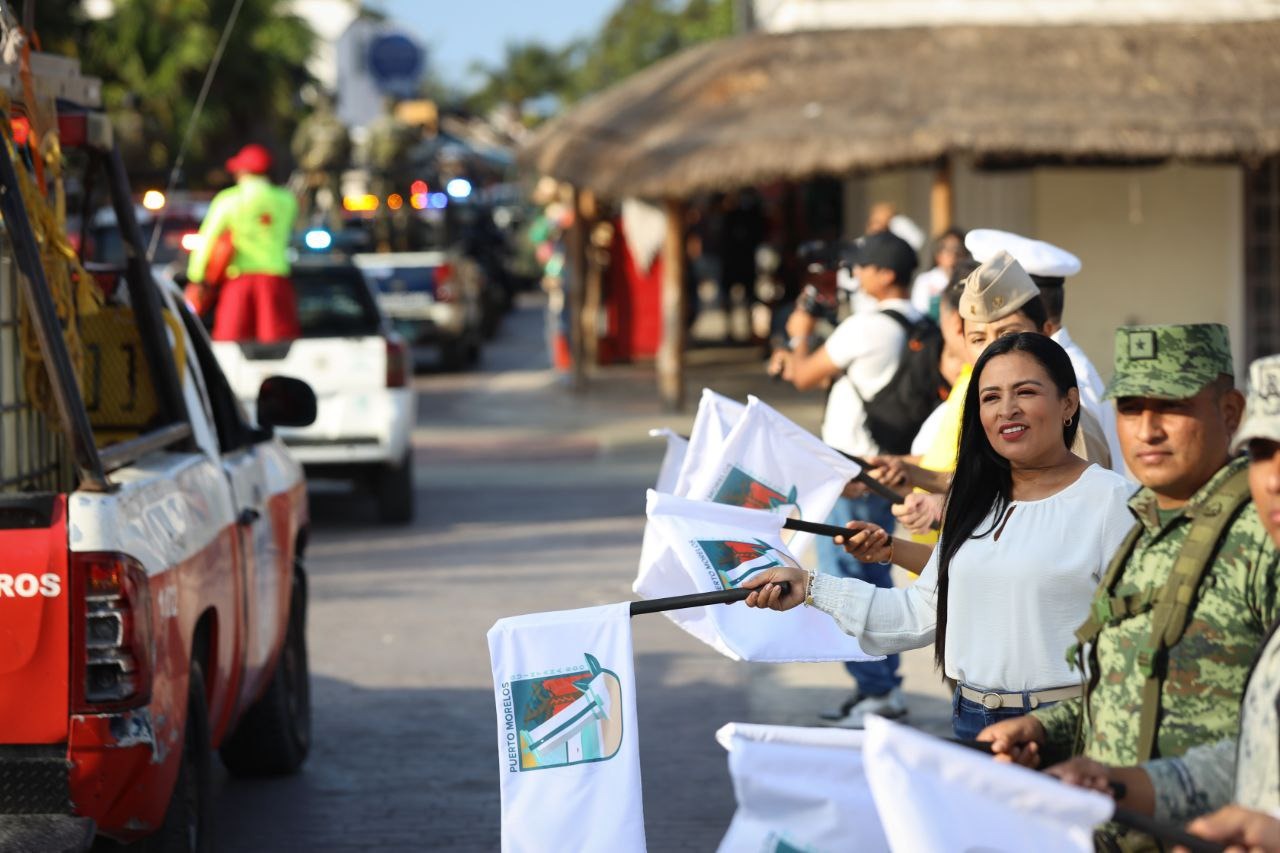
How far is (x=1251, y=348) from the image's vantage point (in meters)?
20.1

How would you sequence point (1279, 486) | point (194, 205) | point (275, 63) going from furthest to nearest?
point (275, 63) < point (194, 205) < point (1279, 486)

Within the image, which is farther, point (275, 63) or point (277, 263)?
point (275, 63)

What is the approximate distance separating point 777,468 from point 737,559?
958mm

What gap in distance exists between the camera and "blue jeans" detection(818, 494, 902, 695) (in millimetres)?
7711

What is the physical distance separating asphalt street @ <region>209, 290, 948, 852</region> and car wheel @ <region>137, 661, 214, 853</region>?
40.1 inches

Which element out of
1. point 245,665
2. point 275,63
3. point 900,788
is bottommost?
point 245,665

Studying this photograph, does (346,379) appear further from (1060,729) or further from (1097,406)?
(1060,729)

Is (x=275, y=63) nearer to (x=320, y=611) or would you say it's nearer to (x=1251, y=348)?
(x=1251, y=348)

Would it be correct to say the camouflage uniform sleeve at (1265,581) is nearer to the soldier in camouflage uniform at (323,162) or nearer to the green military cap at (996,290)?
the green military cap at (996,290)

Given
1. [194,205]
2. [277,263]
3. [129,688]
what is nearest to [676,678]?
[129,688]

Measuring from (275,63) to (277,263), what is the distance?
20.2m

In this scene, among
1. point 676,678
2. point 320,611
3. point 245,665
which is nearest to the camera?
point 245,665

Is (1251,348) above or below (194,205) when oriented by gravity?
below

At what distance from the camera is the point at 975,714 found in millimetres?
4168
